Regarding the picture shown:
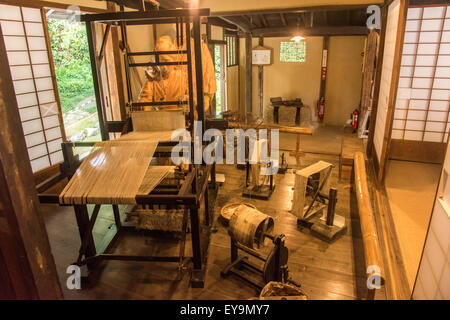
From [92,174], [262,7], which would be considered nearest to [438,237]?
[92,174]

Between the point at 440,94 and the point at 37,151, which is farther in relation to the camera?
the point at 440,94

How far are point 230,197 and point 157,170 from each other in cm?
212

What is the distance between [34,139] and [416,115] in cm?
629

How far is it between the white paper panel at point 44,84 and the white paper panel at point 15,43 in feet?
1.58

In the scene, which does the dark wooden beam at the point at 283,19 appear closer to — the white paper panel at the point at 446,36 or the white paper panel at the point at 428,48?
the white paper panel at the point at 428,48

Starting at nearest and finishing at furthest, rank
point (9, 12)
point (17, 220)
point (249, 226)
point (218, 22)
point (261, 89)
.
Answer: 1. point (17, 220)
2. point (249, 226)
3. point (9, 12)
4. point (218, 22)
5. point (261, 89)

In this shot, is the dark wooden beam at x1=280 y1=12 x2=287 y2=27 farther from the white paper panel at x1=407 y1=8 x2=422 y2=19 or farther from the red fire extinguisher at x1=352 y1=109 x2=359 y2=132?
the white paper panel at x1=407 y1=8 x2=422 y2=19

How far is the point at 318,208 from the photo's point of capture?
4508 mm

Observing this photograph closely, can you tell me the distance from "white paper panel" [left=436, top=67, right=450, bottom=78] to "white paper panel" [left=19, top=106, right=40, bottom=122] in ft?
20.9

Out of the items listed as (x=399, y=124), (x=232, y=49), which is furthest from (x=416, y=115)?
(x=232, y=49)

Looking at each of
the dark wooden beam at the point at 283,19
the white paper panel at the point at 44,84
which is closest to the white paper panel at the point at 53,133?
the white paper panel at the point at 44,84

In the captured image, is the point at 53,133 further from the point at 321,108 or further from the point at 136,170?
the point at 321,108

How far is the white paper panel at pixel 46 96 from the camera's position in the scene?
483cm
